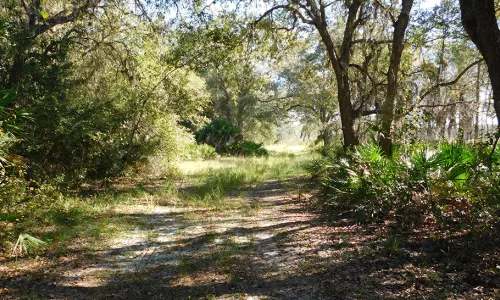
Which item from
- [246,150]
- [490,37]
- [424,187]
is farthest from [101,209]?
[246,150]

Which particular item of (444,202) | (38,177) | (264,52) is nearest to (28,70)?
(38,177)

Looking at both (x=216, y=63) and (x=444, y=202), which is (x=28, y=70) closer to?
(x=216, y=63)

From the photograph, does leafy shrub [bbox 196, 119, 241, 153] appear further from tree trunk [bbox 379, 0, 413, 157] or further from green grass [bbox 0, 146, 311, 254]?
tree trunk [bbox 379, 0, 413, 157]

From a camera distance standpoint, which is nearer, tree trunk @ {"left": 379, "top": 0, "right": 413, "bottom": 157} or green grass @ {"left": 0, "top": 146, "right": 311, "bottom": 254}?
green grass @ {"left": 0, "top": 146, "right": 311, "bottom": 254}

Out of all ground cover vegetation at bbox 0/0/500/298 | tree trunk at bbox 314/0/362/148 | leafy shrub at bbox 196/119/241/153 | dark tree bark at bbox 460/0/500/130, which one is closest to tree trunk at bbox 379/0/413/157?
ground cover vegetation at bbox 0/0/500/298

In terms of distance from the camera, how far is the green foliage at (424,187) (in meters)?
4.72

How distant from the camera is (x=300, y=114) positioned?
35.3 metres

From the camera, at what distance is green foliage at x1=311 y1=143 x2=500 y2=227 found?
15.5 ft

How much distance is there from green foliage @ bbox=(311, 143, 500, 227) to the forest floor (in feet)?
1.57

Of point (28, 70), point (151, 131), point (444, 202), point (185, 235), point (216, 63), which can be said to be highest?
point (216, 63)

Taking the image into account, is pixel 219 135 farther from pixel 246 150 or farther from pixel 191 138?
pixel 191 138

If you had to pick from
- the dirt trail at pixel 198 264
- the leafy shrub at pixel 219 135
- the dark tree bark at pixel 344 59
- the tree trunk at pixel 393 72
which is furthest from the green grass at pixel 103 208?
the leafy shrub at pixel 219 135

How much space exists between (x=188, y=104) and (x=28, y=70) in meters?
7.98

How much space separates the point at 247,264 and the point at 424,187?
3.13 m
